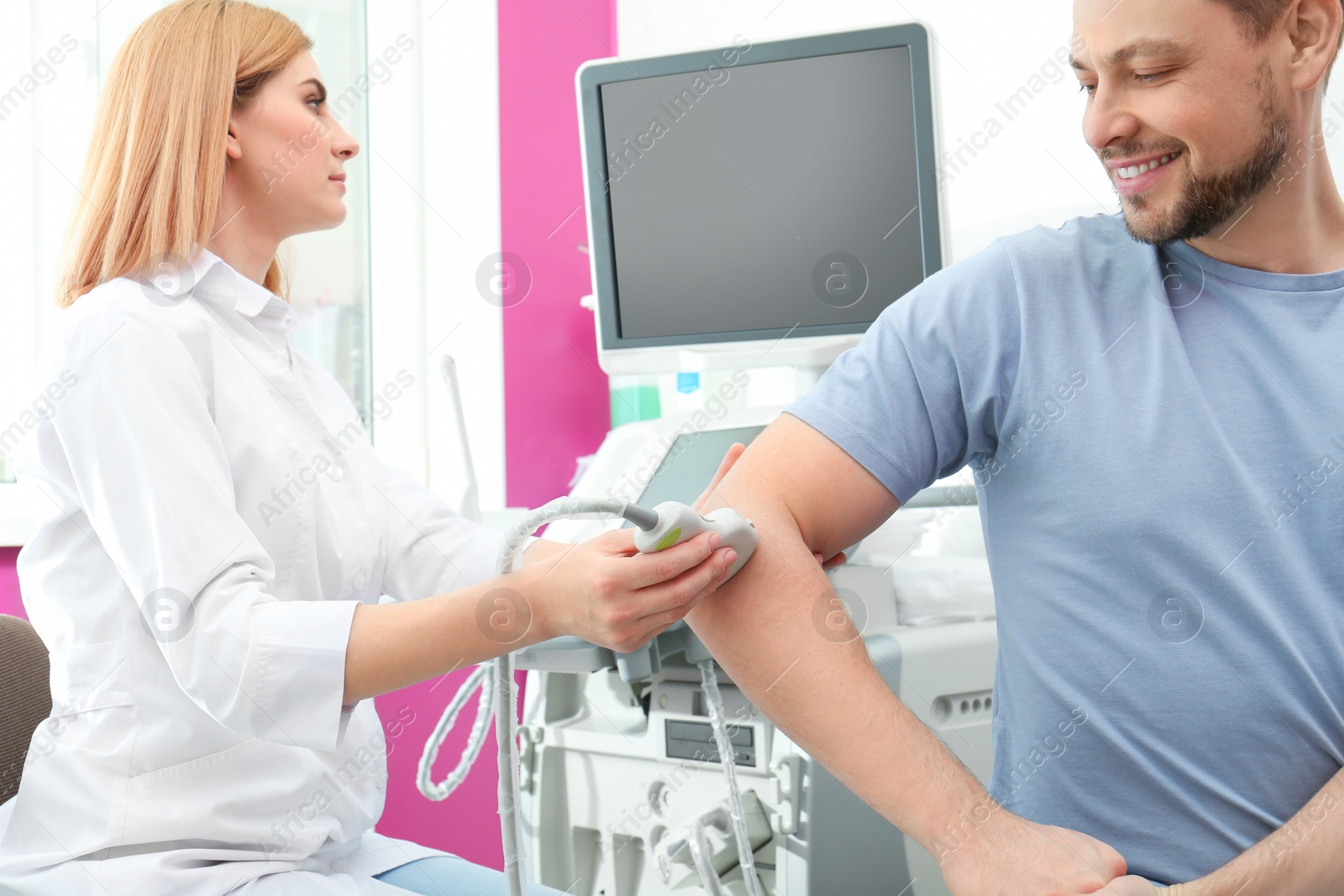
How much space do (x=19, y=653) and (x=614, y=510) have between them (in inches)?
30.2

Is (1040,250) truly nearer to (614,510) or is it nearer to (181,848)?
(614,510)

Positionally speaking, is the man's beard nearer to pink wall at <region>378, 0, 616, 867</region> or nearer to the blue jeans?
the blue jeans

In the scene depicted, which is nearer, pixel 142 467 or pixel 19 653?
pixel 142 467

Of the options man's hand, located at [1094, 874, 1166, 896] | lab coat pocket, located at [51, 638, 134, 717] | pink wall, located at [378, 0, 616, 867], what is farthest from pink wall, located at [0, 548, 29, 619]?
man's hand, located at [1094, 874, 1166, 896]

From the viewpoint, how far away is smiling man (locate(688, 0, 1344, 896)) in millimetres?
812

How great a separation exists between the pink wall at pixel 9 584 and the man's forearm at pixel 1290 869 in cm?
173

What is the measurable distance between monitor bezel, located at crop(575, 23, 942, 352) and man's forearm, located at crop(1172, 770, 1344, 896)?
0.96 metres

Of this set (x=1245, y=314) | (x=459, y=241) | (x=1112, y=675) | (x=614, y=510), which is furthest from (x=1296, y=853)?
(x=459, y=241)

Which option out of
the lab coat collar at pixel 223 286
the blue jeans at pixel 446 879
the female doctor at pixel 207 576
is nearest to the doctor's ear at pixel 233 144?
the female doctor at pixel 207 576

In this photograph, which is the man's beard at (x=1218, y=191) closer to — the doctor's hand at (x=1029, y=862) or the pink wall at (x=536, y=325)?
the doctor's hand at (x=1029, y=862)

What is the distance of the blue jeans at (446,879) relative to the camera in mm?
1097

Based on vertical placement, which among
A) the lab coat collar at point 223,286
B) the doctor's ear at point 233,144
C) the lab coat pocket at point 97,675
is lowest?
the lab coat pocket at point 97,675

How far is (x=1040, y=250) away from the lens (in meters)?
0.94

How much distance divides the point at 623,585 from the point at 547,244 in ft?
5.89
